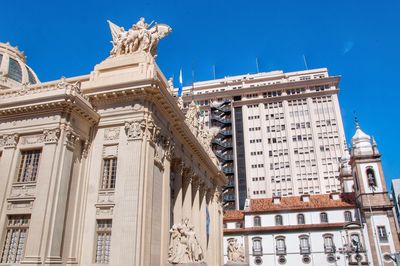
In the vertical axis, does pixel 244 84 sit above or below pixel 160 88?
above

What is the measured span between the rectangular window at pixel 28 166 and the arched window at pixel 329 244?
46.9 m

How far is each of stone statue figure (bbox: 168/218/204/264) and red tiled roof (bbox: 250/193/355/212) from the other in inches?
1436

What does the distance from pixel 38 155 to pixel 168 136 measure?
9511 millimetres

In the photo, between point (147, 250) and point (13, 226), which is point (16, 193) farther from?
point (147, 250)

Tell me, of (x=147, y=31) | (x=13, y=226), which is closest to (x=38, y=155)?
(x=13, y=226)

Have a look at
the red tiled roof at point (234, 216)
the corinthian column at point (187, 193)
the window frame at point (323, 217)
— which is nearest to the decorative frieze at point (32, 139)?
the corinthian column at point (187, 193)


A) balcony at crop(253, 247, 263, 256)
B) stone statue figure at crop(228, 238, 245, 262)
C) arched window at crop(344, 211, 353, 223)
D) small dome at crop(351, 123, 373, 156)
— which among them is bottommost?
stone statue figure at crop(228, 238, 245, 262)

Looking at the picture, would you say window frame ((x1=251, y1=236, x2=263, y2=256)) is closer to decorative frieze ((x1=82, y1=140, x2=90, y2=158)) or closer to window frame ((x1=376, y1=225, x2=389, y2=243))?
window frame ((x1=376, y1=225, x2=389, y2=243))

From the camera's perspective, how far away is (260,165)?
276 feet

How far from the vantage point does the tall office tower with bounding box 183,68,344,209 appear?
3189 inches

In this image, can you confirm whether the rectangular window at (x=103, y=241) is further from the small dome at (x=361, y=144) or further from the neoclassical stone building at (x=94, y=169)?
the small dome at (x=361, y=144)

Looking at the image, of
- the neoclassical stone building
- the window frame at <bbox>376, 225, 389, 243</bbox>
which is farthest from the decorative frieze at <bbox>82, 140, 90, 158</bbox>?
the window frame at <bbox>376, 225, 389, 243</bbox>

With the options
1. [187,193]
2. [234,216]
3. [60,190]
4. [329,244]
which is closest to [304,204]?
[329,244]

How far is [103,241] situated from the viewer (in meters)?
21.6
